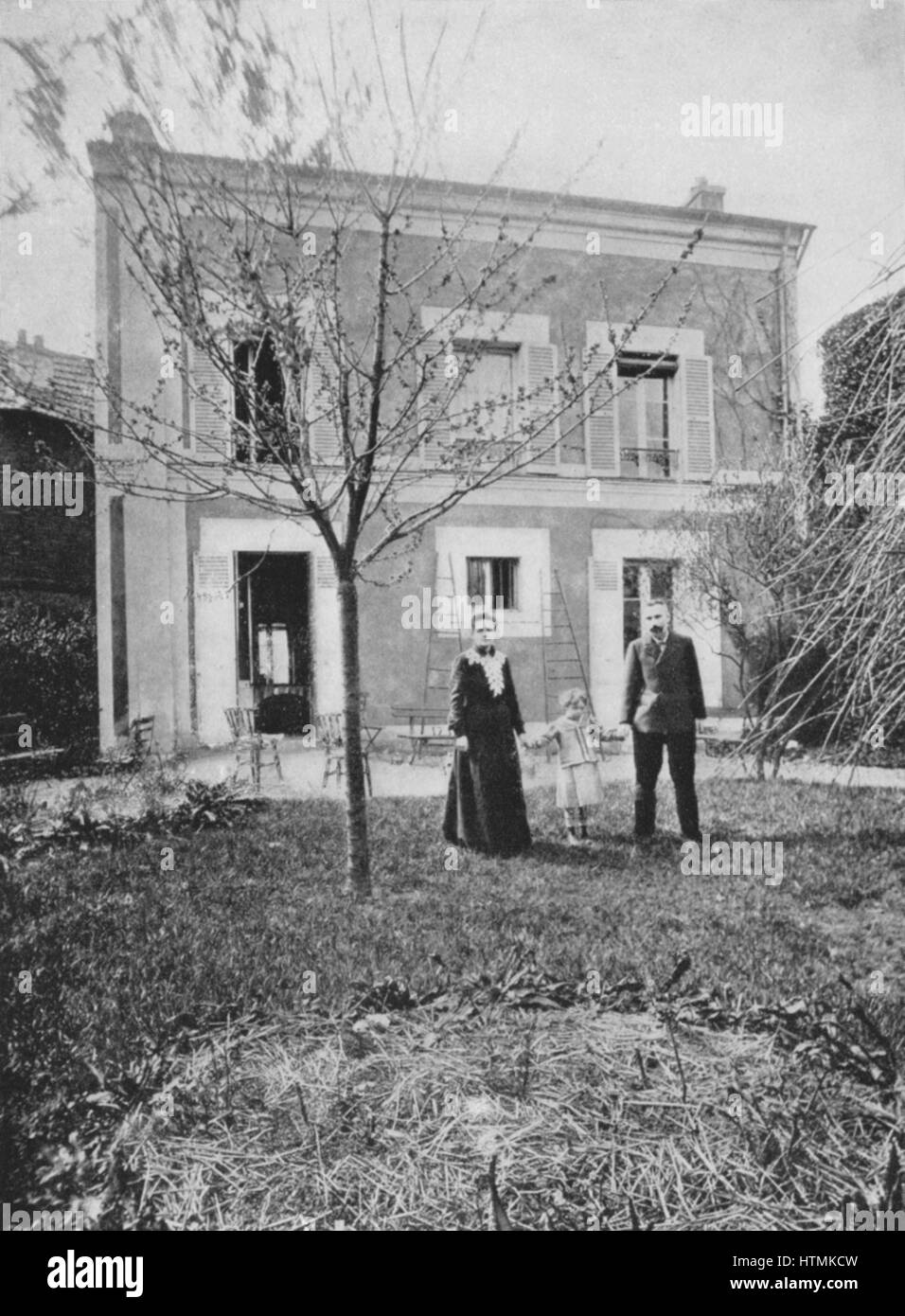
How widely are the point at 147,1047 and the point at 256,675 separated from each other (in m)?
1.00

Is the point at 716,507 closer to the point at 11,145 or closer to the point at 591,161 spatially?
the point at 591,161

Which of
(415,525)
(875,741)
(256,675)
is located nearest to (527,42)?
(415,525)

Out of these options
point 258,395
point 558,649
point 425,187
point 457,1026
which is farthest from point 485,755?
point 425,187

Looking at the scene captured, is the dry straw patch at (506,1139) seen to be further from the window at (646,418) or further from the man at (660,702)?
the window at (646,418)

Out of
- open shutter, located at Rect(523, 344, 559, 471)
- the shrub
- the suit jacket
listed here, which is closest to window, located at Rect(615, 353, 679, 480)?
open shutter, located at Rect(523, 344, 559, 471)

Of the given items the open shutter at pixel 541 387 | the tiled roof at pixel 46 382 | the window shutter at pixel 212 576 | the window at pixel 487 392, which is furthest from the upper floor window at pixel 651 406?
the tiled roof at pixel 46 382

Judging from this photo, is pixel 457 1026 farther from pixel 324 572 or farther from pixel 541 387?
pixel 541 387

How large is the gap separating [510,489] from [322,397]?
599 millimetres

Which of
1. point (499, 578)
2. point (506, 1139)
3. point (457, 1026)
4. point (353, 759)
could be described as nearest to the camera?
point (506, 1139)

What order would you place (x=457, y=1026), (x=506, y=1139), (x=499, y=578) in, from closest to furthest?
(x=506, y=1139) < (x=457, y=1026) < (x=499, y=578)

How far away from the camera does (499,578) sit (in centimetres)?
236

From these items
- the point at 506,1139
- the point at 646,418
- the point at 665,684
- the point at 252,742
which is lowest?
the point at 506,1139
